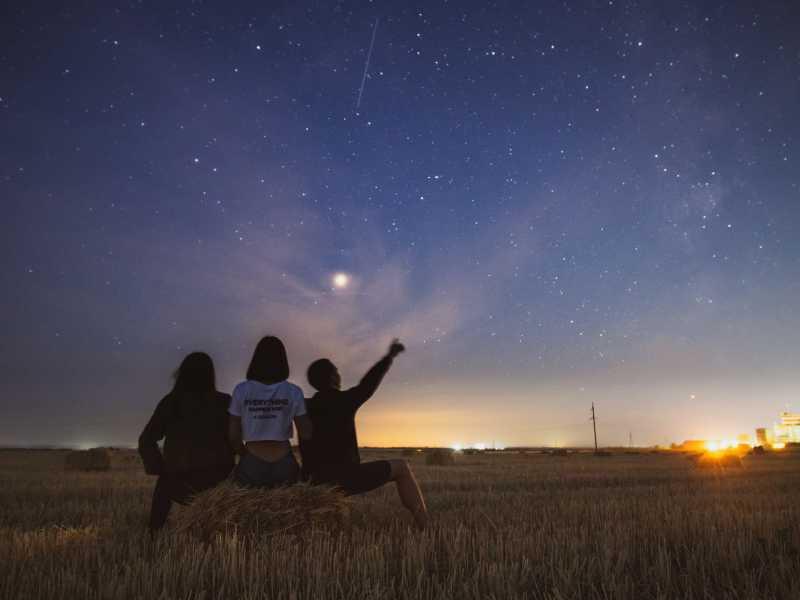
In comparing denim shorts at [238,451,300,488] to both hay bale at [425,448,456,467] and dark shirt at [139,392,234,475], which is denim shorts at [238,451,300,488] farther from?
hay bale at [425,448,456,467]

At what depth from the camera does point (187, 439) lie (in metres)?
6.19

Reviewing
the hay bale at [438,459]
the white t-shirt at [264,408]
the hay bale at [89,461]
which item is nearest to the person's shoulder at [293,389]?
the white t-shirt at [264,408]

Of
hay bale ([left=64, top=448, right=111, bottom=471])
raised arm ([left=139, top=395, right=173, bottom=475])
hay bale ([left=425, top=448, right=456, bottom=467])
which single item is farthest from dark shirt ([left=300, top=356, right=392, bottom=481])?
hay bale ([left=425, top=448, right=456, bottom=467])

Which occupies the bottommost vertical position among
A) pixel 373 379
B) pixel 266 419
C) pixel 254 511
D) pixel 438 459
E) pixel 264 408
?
pixel 438 459

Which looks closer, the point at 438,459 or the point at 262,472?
the point at 262,472

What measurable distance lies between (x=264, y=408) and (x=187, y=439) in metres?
0.99

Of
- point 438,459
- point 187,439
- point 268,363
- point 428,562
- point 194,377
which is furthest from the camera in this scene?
point 438,459

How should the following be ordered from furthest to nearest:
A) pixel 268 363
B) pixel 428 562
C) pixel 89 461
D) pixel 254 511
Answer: pixel 89 461 < pixel 268 363 < pixel 254 511 < pixel 428 562

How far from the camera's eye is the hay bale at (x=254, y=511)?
5387 millimetres

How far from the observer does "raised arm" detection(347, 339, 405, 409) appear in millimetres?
6473

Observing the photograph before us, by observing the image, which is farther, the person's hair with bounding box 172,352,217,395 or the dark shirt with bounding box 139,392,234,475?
the person's hair with bounding box 172,352,217,395

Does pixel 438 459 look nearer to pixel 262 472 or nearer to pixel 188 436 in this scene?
pixel 188 436

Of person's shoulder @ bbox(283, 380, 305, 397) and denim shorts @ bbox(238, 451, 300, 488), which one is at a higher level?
person's shoulder @ bbox(283, 380, 305, 397)

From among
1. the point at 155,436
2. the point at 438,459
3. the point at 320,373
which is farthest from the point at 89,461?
the point at 320,373
